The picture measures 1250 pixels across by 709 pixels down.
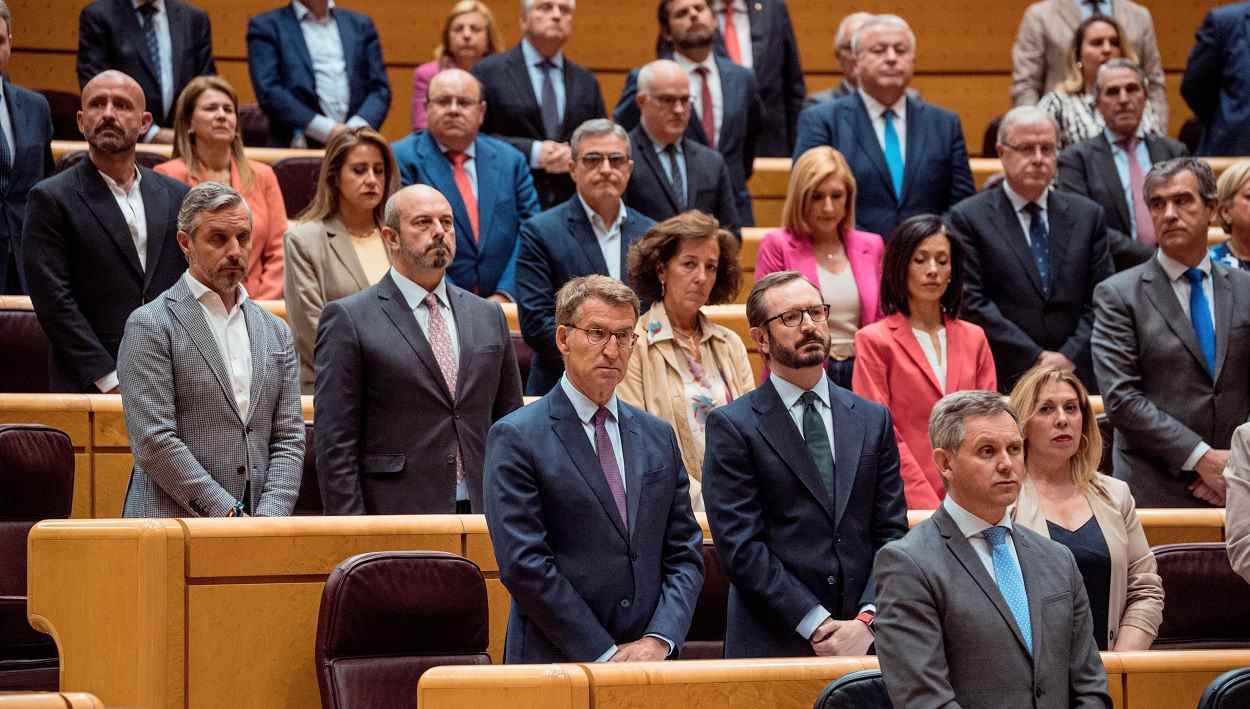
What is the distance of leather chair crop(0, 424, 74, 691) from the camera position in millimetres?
3297

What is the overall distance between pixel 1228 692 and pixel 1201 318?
159 cm

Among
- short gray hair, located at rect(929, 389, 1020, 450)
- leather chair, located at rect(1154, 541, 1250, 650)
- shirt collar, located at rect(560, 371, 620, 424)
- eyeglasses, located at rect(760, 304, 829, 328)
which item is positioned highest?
eyeglasses, located at rect(760, 304, 829, 328)

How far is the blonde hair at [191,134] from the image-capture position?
475cm

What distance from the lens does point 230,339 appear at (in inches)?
134

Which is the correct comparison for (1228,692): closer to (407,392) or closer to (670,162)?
(407,392)

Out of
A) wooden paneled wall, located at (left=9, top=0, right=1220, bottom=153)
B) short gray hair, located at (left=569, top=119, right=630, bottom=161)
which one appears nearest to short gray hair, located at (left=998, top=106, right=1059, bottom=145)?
short gray hair, located at (left=569, top=119, right=630, bottom=161)

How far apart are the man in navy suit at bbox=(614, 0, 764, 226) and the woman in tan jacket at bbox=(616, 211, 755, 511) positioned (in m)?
1.87

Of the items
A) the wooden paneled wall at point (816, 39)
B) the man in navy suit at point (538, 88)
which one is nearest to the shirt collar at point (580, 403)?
the man in navy suit at point (538, 88)

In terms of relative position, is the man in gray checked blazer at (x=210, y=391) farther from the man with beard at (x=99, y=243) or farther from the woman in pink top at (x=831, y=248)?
the woman in pink top at (x=831, y=248)

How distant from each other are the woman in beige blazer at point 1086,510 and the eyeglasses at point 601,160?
1423 mm

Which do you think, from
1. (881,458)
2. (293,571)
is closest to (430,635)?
(293,571)

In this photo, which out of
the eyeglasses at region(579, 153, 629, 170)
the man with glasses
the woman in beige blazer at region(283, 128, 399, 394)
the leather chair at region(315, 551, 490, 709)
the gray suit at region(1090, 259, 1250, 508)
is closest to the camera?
the leather chair at region(315, 551, 490, 709)

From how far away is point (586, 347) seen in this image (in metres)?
3.00

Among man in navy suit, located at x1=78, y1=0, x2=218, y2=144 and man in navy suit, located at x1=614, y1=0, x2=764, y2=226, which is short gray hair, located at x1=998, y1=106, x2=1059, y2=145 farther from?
man in navy suit, located at x1=78, y1=0, x2=218, y2=144
